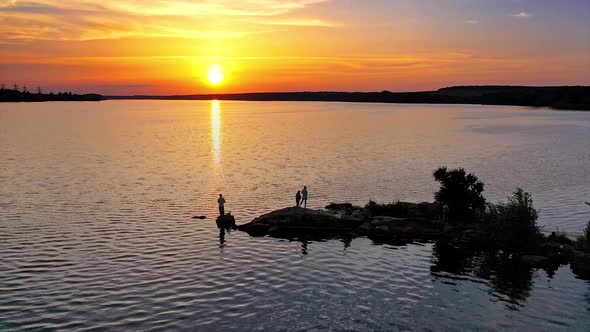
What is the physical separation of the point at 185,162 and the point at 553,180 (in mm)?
73209

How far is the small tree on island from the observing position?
57562 millimetres

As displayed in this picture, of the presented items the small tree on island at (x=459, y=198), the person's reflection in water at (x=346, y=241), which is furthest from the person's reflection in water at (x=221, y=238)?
the small tree on island at (x=459, y=198)

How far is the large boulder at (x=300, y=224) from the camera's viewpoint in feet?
179

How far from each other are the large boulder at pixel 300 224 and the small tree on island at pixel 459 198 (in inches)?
404

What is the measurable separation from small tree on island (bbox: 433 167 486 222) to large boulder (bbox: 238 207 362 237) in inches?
404

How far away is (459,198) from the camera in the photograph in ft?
189

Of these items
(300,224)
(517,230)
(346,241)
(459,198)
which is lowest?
(346,241)

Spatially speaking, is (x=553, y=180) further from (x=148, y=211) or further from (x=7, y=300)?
(x=7, y=300)

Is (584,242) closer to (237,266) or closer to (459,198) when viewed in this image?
(459,198)

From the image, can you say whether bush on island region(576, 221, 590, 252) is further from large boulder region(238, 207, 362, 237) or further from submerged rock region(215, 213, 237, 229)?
submerged rock region(215, 213, 237, 229)

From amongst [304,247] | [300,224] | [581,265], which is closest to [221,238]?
[304,247]

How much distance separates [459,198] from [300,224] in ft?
58.8

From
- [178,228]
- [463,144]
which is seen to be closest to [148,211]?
[178,228]

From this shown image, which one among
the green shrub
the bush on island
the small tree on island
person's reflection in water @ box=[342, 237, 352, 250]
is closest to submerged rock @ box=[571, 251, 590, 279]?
the bush on island
